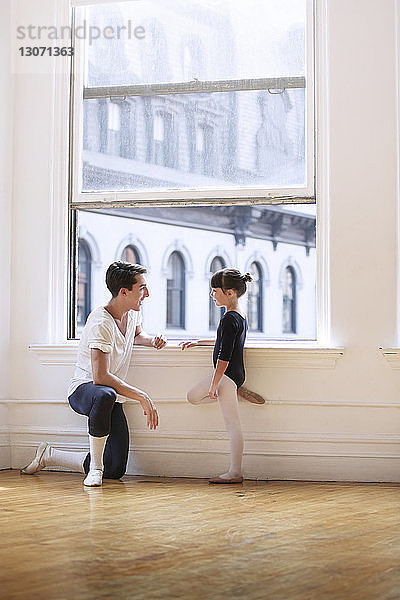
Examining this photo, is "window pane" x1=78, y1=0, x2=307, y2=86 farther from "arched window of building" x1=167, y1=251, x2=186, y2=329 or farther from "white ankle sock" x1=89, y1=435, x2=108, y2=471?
"white ankle sock" x1=89, y1=435, x2=108, y2=471

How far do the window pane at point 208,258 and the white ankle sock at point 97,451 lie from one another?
86 cm

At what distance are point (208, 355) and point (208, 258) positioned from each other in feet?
1.98

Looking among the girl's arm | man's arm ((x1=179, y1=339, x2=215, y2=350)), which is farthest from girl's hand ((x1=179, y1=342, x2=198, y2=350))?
the girl's arm

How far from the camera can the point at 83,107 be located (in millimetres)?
5301

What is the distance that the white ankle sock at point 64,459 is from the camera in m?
4.80

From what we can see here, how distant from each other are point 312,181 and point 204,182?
2.02ft

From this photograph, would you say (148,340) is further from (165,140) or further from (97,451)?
(165,140)

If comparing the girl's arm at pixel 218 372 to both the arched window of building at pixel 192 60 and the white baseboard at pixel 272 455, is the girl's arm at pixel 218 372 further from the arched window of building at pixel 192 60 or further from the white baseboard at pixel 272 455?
the arched window of building at pixel 192 60

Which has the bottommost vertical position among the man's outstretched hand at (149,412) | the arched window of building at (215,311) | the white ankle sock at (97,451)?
the white ankle sock at (97,451)

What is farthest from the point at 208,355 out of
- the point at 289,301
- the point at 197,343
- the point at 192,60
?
the point at 192,60

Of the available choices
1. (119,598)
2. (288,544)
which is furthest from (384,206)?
(119,598)

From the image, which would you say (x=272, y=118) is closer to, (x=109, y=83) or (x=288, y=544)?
(x=109, y=83)

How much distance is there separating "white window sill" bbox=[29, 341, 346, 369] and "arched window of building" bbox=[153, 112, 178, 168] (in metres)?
1.05

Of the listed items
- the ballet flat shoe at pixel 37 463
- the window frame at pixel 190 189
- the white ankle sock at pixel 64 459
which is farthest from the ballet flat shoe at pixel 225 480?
the window frame at pixel 190 189
